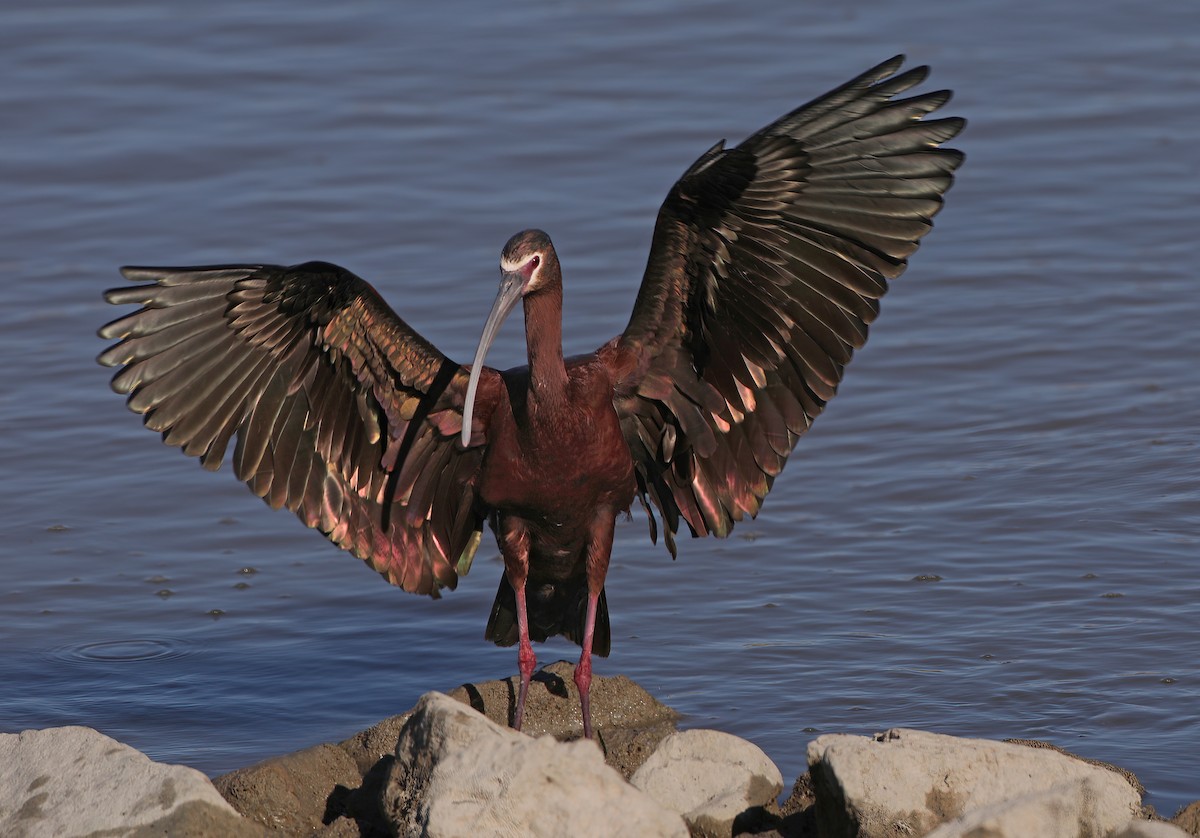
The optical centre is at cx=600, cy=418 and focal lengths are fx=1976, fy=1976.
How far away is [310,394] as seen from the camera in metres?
7.22

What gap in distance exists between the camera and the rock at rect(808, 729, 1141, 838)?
580cm

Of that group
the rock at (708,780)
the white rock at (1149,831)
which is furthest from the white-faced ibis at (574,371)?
the white rock at (1149,831)

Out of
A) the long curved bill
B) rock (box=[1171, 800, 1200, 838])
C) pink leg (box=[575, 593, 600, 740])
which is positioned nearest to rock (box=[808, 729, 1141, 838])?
rock (box=[1171, 800, 1200, 838])

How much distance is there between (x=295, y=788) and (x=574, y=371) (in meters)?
1.74

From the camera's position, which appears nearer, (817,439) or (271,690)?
(271,690)

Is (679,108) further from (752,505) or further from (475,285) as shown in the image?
(752,505)

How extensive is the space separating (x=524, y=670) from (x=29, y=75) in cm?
979

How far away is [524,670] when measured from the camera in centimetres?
725

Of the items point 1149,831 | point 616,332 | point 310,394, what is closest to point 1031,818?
point 1149,831

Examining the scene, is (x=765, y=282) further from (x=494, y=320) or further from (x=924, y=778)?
(x=924, y=778)

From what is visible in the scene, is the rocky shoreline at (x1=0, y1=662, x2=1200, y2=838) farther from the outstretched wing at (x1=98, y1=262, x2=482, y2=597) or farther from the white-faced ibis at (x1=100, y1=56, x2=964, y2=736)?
the outstretched wing at (x1=98, y1=262, x2=482, y2=597)

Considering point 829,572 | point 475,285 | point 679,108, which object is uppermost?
point 679,108

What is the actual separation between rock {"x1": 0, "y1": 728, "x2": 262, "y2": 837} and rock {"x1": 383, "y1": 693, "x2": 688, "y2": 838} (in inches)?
27.1

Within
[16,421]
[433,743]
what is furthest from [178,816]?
[16,421]
